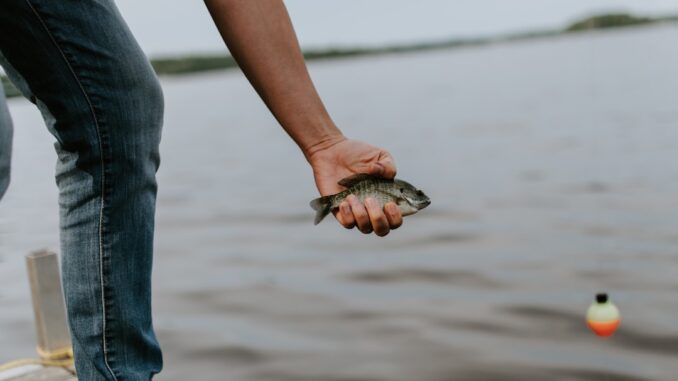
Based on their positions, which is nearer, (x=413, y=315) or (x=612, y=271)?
(x=413, y=315)

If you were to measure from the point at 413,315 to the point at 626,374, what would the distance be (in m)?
2.18

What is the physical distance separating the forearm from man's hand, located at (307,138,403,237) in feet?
0.31

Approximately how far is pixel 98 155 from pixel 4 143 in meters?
0.85

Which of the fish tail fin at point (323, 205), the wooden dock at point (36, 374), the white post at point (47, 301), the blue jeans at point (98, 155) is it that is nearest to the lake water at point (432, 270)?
the white post at point (47, 301)

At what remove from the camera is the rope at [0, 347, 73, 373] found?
4.06 metres

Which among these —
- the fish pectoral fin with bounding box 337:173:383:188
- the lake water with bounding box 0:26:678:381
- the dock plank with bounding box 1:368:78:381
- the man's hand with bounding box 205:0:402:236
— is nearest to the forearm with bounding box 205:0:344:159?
the man's hand with bounding box 205:0:402:236

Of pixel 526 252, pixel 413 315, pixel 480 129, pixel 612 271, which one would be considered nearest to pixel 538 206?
pixel 526 252

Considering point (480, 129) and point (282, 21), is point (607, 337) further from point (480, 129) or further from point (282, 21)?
point (480, 129)

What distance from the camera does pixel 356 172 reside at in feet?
7.63

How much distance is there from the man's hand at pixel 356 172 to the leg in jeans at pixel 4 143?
0.97 metres

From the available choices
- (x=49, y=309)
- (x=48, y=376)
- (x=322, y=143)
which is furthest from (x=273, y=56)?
(x=49, y=309)

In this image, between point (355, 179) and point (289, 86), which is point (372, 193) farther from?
point (289, 86)

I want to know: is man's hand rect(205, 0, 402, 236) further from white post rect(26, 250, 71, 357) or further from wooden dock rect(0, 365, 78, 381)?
white post rect(26, 250, 71, 357)

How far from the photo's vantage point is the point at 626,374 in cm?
591
